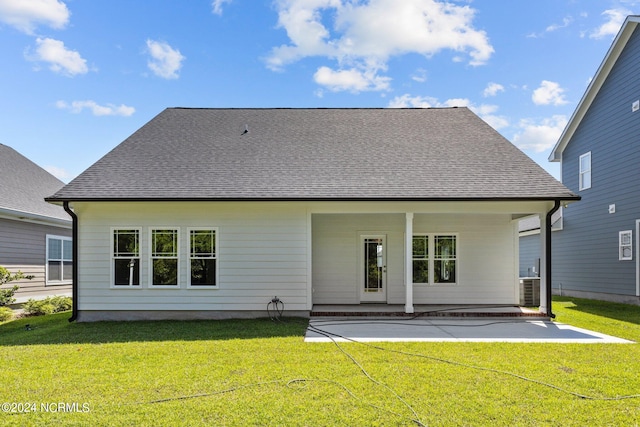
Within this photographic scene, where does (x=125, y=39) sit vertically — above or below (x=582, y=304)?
above

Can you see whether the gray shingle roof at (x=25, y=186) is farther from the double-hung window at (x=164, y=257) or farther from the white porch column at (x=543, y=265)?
the white porch column at (x=543, y=265)

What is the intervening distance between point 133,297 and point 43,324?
1994 millimetres

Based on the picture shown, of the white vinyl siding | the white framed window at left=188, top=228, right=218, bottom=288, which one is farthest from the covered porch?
the white framed window at left=188, top=228, right=218, bottom=288

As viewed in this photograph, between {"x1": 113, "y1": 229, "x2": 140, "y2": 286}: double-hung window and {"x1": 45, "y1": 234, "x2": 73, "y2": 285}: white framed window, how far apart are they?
4782 millimetres

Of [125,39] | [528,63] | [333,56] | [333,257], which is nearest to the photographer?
[333,257]

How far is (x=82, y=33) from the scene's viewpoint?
1238 centimetres

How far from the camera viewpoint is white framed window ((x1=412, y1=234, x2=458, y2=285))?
464 inches

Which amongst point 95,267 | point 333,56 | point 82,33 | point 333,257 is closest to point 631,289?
point 333,257

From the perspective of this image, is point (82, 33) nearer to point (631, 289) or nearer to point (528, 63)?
point (528, 63)

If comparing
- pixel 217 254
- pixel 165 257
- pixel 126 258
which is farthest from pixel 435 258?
pixel 126 258

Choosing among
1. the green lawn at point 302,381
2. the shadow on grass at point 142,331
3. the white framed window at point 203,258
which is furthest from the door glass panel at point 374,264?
the green lawn at point 302,381

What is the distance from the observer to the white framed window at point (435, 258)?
11.8m

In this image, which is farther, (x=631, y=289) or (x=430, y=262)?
(x=631, y=289)

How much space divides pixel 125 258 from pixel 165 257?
0.92 m
